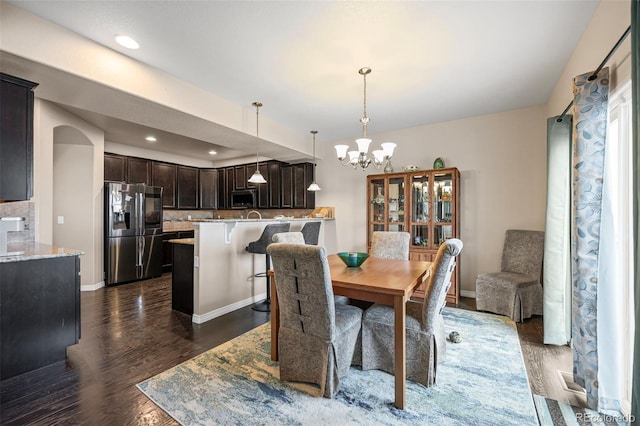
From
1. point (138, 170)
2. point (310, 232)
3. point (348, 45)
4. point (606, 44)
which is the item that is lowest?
point (310, 232)

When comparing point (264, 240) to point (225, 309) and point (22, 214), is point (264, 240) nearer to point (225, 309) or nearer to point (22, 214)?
point (225, 309)

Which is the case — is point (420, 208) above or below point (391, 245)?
above

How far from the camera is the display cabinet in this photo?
401cm

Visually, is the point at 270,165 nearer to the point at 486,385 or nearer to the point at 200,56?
the point at 200,56

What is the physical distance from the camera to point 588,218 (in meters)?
1.94

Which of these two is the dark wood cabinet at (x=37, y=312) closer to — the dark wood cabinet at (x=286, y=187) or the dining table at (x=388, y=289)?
the dining table at (x=388, y=289)

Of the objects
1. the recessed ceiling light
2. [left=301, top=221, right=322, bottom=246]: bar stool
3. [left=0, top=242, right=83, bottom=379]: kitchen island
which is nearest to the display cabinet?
[left=301, top=221, right=322, bottom=246]: bar stool

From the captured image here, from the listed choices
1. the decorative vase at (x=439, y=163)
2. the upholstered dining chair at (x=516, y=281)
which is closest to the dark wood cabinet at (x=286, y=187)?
the decorative vase at (x=439, y=163)

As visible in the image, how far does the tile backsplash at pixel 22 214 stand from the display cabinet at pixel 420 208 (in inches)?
165

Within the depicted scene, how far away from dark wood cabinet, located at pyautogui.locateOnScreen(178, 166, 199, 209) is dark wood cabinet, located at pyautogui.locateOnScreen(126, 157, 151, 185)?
684 mm

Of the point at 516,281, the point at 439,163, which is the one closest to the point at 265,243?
the point at 439,163

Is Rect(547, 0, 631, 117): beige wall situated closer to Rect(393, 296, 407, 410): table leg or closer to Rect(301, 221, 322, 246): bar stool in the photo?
Rect(393, 296, 407, 410): table leg

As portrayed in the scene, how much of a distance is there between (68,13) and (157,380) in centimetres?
268

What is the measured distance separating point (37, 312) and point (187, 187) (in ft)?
15.1
